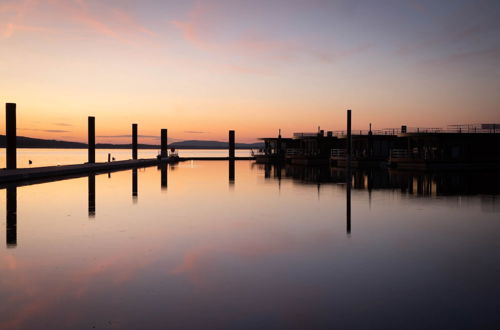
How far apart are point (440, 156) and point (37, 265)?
4446cm

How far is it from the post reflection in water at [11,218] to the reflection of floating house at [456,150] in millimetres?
35841

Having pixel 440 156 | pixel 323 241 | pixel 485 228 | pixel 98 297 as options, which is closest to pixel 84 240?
pixel 98 297

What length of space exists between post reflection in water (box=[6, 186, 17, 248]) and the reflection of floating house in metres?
35.8

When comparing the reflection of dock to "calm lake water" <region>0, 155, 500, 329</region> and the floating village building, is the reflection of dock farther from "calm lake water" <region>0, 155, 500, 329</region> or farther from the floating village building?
the floating village building

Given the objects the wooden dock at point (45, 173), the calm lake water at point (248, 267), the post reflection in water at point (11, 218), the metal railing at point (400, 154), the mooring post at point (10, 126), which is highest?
the mooring post at point (10, 126)

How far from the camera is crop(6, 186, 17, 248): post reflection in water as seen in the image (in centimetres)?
1065

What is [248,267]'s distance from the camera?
27.5ft

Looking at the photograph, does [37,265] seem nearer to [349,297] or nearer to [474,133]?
[349,297]

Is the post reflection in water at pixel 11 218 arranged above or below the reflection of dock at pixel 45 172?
below

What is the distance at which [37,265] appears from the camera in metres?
8.44

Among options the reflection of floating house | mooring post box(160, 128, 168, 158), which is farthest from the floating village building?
mooring post box(160, 128, 168, 158)

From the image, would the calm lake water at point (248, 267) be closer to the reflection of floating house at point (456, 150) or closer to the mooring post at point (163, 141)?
the reflection of floating house at point (456, 150)

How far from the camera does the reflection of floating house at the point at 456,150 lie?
4391cm

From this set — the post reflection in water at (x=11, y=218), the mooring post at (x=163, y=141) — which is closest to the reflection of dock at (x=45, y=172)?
the post reflection in water at (x=11, y=218)
